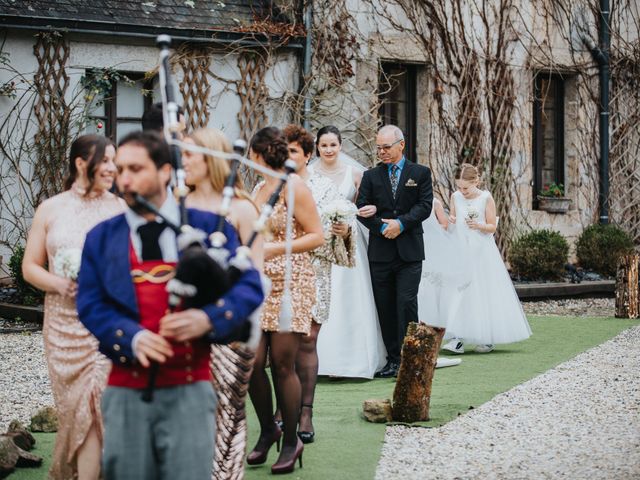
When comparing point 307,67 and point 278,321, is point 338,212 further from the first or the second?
point 307,67

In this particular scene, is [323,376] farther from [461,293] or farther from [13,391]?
[13,391]

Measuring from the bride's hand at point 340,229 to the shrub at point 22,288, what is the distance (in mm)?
5400

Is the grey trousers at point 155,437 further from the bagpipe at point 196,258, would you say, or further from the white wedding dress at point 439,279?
the white wedding dress at point 439,279

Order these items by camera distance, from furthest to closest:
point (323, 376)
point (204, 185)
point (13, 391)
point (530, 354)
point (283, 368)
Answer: point (530, 354) < point (323, 376) < point (13, 391) < point (283, 368) < point (204, 185)

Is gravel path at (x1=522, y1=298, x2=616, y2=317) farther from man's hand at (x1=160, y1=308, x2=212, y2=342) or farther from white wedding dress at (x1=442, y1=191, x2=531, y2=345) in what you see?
man's hand at (x1=160, y1=308, x2=212, y2=342)

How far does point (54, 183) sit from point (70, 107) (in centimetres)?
96

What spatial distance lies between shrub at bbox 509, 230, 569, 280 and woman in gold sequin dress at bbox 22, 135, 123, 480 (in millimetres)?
11759

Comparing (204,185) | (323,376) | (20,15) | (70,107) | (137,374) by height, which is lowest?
(323,376)

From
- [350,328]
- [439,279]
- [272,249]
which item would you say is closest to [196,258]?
[272,249]

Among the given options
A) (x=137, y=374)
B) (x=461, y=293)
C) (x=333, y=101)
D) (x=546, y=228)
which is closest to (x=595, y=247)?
(x=546, y=228)

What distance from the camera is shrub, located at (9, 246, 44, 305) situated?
12102mm

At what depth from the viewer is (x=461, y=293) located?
420 inches

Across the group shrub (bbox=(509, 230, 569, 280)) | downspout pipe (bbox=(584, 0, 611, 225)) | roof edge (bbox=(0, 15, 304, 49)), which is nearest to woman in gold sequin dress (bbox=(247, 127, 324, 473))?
roof edge (bbox=(0, 15, 304, 49))

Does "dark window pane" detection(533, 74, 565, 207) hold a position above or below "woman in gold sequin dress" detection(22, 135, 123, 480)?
above
